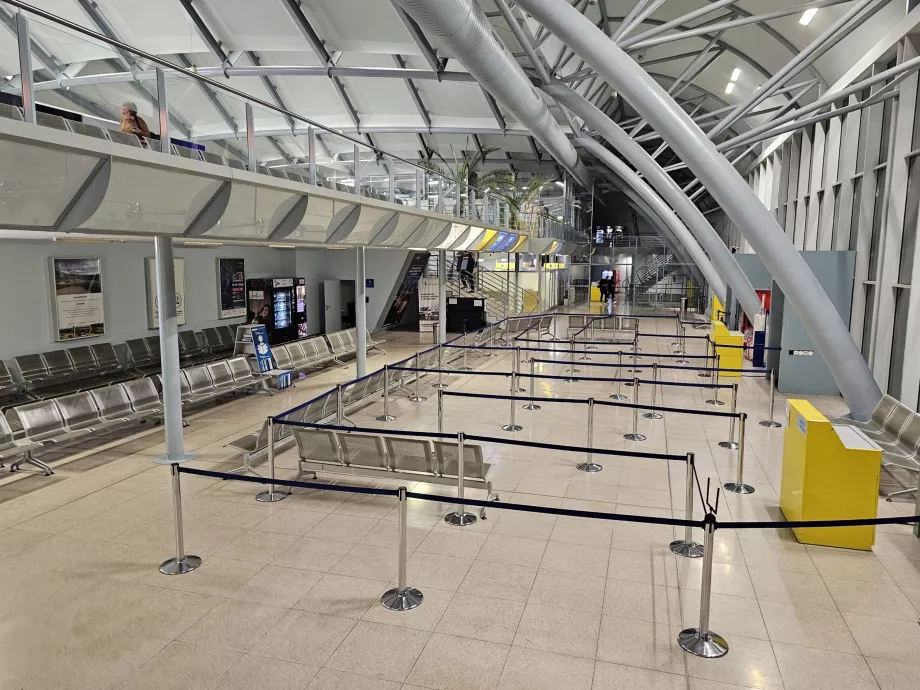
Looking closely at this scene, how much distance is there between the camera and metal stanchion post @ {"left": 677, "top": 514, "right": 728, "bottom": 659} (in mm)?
4828

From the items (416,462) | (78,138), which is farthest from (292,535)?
(78,138)

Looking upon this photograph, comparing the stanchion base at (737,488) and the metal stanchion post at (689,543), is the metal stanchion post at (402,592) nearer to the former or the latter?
the metal stanchion post at (689,543)

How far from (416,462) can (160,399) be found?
6084 mm

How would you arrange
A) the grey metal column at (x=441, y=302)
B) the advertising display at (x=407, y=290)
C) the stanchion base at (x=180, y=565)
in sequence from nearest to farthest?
the stanchion base at (x=180, y=565)
the grey metal column at (x=441, y=302)
the advertising display at (x=407, y=290)

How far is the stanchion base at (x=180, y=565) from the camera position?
6.05 metres

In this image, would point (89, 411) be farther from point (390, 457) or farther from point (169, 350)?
point (390, 457)

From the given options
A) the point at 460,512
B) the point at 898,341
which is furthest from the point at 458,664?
the point at 898,341

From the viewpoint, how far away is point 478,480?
7.45 m

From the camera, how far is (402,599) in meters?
5.51

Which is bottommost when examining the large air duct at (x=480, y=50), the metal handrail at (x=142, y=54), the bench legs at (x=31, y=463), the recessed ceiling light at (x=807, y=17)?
the bench legs at (x=31, y=463)

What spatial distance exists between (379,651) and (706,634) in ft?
8.03

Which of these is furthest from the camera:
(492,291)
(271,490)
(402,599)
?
(492,291)

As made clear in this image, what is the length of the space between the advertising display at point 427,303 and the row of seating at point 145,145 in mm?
14624

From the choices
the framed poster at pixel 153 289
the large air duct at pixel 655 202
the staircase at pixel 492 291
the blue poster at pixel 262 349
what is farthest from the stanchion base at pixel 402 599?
the staircase at pixel 492 291
